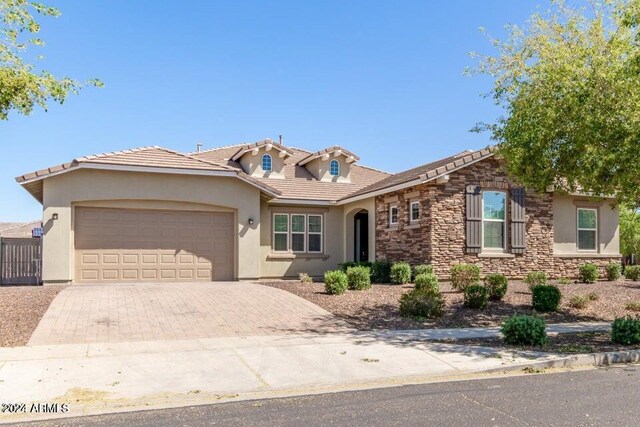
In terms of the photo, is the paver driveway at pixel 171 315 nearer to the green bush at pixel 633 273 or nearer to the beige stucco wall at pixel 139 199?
the beige stucco wall at pixel 139 199

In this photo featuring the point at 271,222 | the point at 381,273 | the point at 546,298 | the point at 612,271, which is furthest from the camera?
the point at 271,222

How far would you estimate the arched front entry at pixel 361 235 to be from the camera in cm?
2338

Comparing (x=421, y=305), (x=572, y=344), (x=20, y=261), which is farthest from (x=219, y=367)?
(x=20, y=261)

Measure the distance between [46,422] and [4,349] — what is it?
388cm

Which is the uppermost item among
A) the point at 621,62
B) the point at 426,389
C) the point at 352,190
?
the point at 621,62

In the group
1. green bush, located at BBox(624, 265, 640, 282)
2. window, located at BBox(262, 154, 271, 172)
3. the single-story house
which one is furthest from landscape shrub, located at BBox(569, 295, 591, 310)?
window, located at BBox(262, 154, 271, 172)

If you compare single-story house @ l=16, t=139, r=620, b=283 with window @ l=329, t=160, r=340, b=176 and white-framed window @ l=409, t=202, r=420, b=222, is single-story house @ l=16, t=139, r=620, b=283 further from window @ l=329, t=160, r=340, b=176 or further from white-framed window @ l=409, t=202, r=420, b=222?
window @ l=329, t=160, r=340, b=176

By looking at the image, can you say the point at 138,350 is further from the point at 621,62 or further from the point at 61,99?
the point at 621,62

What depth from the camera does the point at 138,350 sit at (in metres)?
8.84

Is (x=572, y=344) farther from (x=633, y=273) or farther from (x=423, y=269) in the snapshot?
(x=633, y=273)

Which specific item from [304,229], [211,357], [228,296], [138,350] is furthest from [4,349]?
[304,229]

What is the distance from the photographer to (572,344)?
32.3 ft

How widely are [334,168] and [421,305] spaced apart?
1366 centimetres

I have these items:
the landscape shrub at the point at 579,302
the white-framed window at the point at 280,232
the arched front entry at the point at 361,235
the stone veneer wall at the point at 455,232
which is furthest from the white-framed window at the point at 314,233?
the landscape shrub at the point at 579,302
